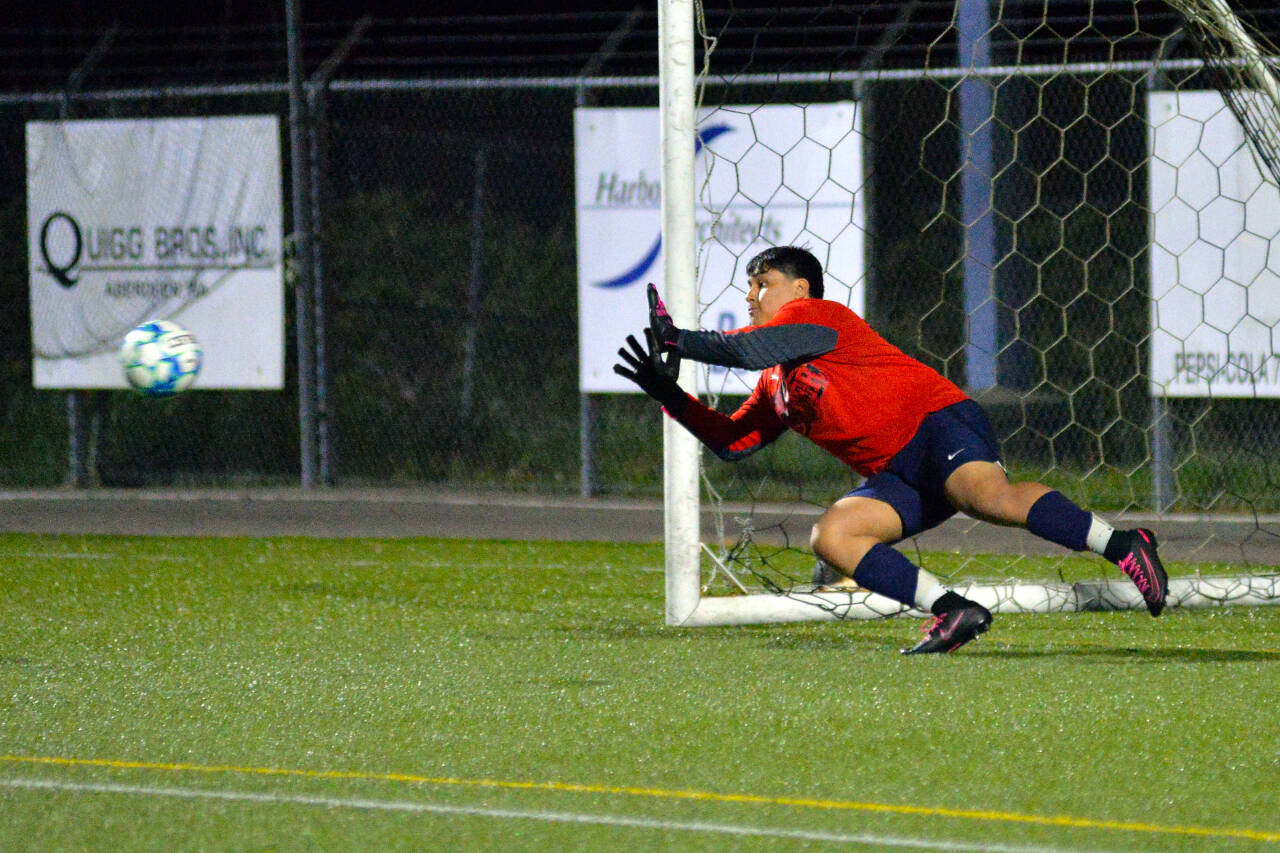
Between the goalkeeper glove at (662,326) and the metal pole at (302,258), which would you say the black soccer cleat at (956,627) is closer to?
the goalkeeper glove at (662,326)

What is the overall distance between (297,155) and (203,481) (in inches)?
98.8

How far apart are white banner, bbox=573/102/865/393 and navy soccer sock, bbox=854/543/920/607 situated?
195 inches

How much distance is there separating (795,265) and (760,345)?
582mm

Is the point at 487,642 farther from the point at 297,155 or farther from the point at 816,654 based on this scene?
the point at 297,155

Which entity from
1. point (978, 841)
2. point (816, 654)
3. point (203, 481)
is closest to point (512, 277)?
point (203, 481)

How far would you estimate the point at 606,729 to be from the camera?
16.1ft

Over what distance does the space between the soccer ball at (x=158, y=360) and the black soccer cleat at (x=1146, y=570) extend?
3975 mm

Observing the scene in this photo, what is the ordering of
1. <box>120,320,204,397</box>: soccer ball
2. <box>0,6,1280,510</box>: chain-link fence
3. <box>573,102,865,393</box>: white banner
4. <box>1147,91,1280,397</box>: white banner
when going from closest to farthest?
<box>120,320,204,397</box>: soccer ball, <box>1147,91,1280,397</box>: white banner, <box>573,102,865,393</box>: white banner, <box>0,6,1280,510</box>: chain-link fence

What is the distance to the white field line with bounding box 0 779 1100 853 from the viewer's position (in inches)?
146

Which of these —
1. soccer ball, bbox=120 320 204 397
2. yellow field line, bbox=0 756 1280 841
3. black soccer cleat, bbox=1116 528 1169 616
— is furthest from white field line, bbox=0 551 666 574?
yellow field line, bbox=0 756 1280 841

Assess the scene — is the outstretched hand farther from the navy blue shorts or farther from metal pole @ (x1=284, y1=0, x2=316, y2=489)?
metal pole @ (x1=284, y1=0, x2=316, y2=489)

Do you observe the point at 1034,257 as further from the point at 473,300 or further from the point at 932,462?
the point at 932,462

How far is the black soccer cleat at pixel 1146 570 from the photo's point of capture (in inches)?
223

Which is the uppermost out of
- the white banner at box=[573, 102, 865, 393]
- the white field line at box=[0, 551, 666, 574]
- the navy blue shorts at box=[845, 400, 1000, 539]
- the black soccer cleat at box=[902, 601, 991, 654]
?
the white banner at box=[573, 102, 865, 393]
